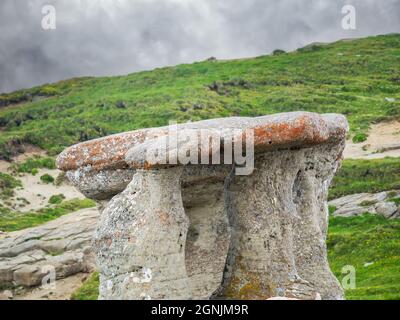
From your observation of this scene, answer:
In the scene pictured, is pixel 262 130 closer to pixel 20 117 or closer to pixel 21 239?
pixel 21 239

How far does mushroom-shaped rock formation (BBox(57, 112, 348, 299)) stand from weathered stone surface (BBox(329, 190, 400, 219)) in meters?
11.1

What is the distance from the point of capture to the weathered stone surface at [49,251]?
21672mm

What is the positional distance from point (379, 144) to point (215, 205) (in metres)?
26.9

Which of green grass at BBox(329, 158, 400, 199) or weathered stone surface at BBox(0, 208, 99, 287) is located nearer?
weathered stone surface at BBox(0, 208, 99, 287)

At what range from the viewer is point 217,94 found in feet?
202

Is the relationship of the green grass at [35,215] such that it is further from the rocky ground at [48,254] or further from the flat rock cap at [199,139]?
the flat rock cap at [199,139]

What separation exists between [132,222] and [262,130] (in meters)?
2.09

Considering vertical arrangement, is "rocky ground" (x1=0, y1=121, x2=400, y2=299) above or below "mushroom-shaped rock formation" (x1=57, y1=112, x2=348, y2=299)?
below

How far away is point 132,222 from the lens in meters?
9.25

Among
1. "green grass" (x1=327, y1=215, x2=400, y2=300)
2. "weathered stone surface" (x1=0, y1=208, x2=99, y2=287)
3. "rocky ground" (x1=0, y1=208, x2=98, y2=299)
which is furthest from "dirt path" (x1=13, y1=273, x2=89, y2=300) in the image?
"green grass" (x1=327, y1=215, x2=400, y2=300)

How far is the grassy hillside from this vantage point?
5050 cm

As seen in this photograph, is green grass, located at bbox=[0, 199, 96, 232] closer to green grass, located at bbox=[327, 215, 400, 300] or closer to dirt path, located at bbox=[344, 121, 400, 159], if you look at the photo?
dirt path, located at bbox=[344, 121, 400, 159]

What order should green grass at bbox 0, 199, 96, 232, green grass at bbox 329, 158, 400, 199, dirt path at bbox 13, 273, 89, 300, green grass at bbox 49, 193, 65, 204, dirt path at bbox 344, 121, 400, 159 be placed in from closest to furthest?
dirt path at bbox 13, 273, 89, 300
green grass at bbox 329, 158, 400, 199
green grass at bbox 0, 199, 96, 232
dirt path at bbox 344, 121, 400, 159
green grass at bbox 49, 193, 65, 204

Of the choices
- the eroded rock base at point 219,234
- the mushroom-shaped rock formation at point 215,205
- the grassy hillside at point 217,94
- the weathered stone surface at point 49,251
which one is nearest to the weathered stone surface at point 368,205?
the weathered stone surface at point 49,251
